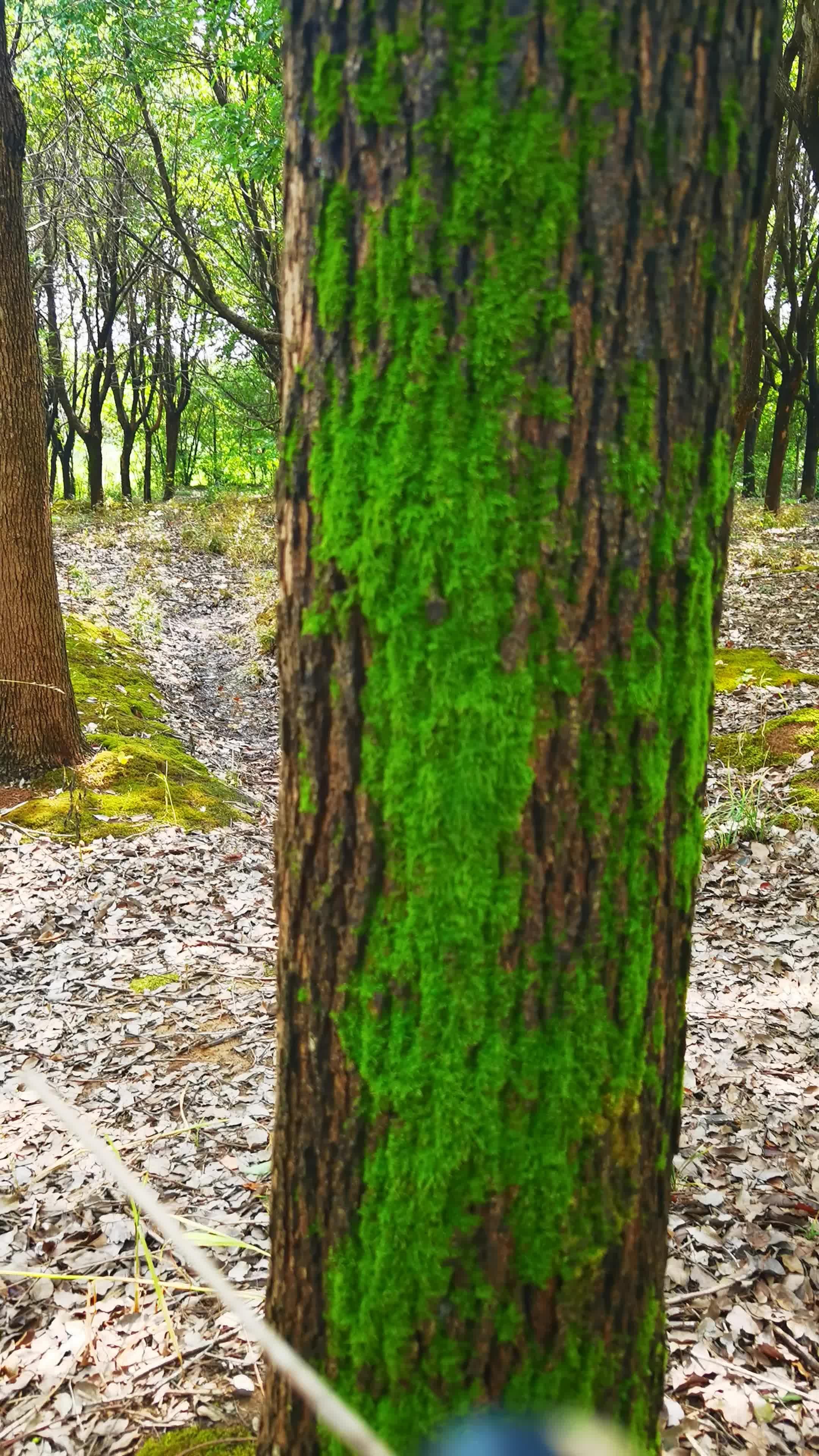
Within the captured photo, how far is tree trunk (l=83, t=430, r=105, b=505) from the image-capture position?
66.8 feet

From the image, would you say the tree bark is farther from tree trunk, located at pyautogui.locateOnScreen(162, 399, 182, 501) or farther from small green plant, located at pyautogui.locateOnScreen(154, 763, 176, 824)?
small green plant, located at pyautogui.locateOnScreen(154, 763, 176, 824)

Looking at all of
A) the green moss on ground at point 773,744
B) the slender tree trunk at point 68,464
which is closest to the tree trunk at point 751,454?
the green moss on ground at point 773,744

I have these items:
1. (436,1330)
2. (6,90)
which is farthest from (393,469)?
(6,90)

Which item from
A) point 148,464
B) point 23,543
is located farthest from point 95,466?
point 23,543

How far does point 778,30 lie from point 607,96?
0.99ft

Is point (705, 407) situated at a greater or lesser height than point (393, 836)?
greater

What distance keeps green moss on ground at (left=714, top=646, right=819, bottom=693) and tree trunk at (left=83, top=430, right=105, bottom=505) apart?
15974mm

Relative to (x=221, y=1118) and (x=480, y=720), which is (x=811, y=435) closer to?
(x=221, y=1118)

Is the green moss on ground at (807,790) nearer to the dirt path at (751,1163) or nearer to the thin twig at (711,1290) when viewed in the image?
the dirt path at (751,1163)

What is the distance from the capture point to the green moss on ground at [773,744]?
5.96 m

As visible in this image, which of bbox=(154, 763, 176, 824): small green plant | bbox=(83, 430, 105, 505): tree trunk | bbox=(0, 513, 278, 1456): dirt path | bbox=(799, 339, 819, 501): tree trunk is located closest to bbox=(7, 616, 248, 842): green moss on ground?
bbox=(154, 763, 176, 824): small green plant

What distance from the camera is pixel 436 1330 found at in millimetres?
1287

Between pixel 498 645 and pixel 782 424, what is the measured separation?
1686 centimetres

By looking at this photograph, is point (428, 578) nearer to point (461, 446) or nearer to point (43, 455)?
point (461, 446)
